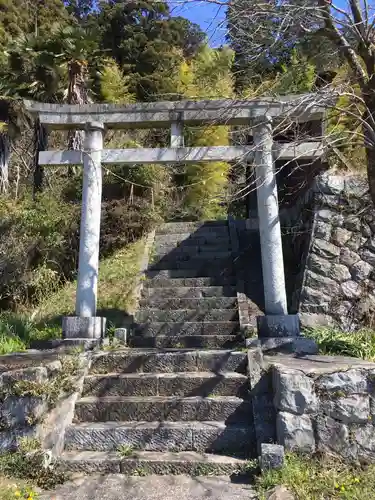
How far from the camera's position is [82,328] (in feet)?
18.4

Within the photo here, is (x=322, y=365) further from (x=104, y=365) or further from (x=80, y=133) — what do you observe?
(x=80, y=133)

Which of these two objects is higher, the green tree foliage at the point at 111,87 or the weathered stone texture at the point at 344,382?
the green tree foliage at the point at 111,87

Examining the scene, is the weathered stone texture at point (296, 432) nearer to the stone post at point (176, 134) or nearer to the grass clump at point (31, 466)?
the grass clump at point (31, 466)

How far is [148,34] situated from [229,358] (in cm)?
1914

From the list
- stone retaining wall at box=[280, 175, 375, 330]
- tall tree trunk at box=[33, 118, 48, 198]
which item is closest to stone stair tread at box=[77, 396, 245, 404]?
stone retaining wall at box=[280, 175, 375, 330]

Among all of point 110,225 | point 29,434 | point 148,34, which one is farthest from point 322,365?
point 148,34

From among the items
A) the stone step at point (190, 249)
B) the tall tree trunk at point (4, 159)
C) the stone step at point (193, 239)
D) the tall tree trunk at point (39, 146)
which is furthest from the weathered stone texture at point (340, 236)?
the tall tree trunk at point (4, 159)

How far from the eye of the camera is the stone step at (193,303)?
711 cm

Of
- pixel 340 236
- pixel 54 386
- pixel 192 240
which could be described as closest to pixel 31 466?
pixel 54 386

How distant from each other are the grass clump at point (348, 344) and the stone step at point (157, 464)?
2.12m

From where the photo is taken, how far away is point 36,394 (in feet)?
11.5

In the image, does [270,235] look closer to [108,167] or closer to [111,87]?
[108,167]

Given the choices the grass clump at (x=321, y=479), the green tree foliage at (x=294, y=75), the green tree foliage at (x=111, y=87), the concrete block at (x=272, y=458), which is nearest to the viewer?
the grass clump at (x=321, y=479)

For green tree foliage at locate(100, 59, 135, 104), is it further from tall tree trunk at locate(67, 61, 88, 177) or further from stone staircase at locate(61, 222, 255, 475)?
stone staircase at locate(61, 222, 255, 475)
